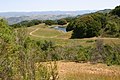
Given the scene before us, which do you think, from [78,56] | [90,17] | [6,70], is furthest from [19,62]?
[90,17]

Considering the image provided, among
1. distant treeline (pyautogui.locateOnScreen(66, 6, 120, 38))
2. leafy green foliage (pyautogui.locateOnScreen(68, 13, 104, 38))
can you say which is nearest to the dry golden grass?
distant treeline (pyautogui.locateOnScreen(66, 6, 120, 38))

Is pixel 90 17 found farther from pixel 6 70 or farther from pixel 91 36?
pixel 6 70

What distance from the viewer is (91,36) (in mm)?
58344

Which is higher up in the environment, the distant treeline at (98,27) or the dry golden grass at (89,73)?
the dry golden grass at (89,73)

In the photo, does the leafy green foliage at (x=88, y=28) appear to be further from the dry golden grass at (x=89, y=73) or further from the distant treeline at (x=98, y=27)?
the dry golden grass at (x=89, y=73)

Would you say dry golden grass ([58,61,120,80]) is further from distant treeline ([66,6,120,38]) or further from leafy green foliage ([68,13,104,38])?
leafy green foliage ([68,13,104,38])

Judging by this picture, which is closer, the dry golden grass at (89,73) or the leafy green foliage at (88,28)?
the dry golden grass at (89,73)

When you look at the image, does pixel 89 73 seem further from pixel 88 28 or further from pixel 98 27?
pixel 98 27

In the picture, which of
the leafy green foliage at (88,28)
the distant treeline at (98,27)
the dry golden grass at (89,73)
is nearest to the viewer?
the dry golden grass at (89,73)

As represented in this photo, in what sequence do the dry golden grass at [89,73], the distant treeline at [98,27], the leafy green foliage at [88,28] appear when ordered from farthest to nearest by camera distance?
the leafy green foliage at [88,28] < the distant treeline at [98,27] < the dry golden grass at [89,73]

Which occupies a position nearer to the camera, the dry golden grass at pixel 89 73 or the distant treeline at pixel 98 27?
the dry golden grass at pixel 89 73

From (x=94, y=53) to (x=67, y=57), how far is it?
10.8 ft

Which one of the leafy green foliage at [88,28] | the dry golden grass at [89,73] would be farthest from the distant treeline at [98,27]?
the dry golden grass at [89,73]

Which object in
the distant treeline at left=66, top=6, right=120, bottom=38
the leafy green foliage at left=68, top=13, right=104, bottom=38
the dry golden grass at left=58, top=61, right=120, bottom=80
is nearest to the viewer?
the dry golden grass at left=58, top=61, right=120, bottom=80
